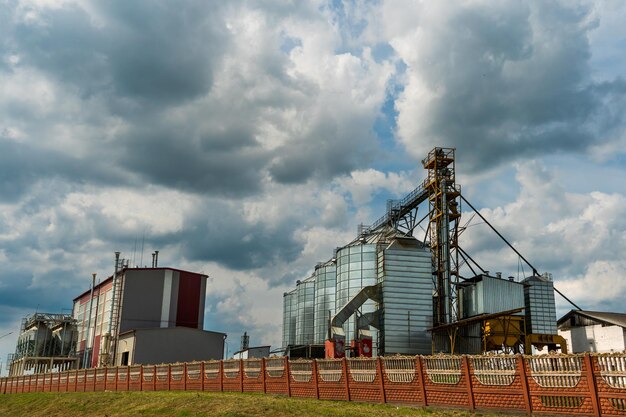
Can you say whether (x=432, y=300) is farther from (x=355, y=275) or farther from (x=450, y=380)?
(x=450, y=380)

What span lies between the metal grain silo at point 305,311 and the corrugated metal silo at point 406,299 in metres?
21.8

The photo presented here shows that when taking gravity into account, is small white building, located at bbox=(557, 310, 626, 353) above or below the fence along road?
above

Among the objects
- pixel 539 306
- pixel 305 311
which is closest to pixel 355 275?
pixel 539 306

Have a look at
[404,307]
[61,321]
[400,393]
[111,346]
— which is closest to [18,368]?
[61,321]

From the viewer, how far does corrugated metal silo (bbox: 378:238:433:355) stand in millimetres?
50625

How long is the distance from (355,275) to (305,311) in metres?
21.4

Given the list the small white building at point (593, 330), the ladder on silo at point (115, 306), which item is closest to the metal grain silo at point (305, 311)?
the ladder on silo at point (115, 306)

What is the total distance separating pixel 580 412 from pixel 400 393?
6717 mm

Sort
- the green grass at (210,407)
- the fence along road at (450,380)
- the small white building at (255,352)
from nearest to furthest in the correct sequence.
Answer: the fence along road at (450,380) → the green grass at (210,407) → the small white building at (255,352)

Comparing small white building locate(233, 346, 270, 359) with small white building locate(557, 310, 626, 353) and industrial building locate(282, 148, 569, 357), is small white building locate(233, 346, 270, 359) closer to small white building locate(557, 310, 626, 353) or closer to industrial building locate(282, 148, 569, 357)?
industrial building locate(282, 148, 569, 357)

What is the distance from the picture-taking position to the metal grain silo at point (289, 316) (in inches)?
3061

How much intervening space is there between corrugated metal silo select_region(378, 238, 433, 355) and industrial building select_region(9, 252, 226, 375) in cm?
1689

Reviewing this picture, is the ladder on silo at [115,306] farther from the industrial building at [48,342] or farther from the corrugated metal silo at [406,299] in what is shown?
the corrugated metal silo at [406,299]

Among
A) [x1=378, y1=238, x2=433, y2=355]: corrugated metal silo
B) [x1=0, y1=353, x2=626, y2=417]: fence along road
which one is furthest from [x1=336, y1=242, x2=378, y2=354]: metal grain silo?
[x1=0, y1=353, x2=626, y2=417]: fence along road
